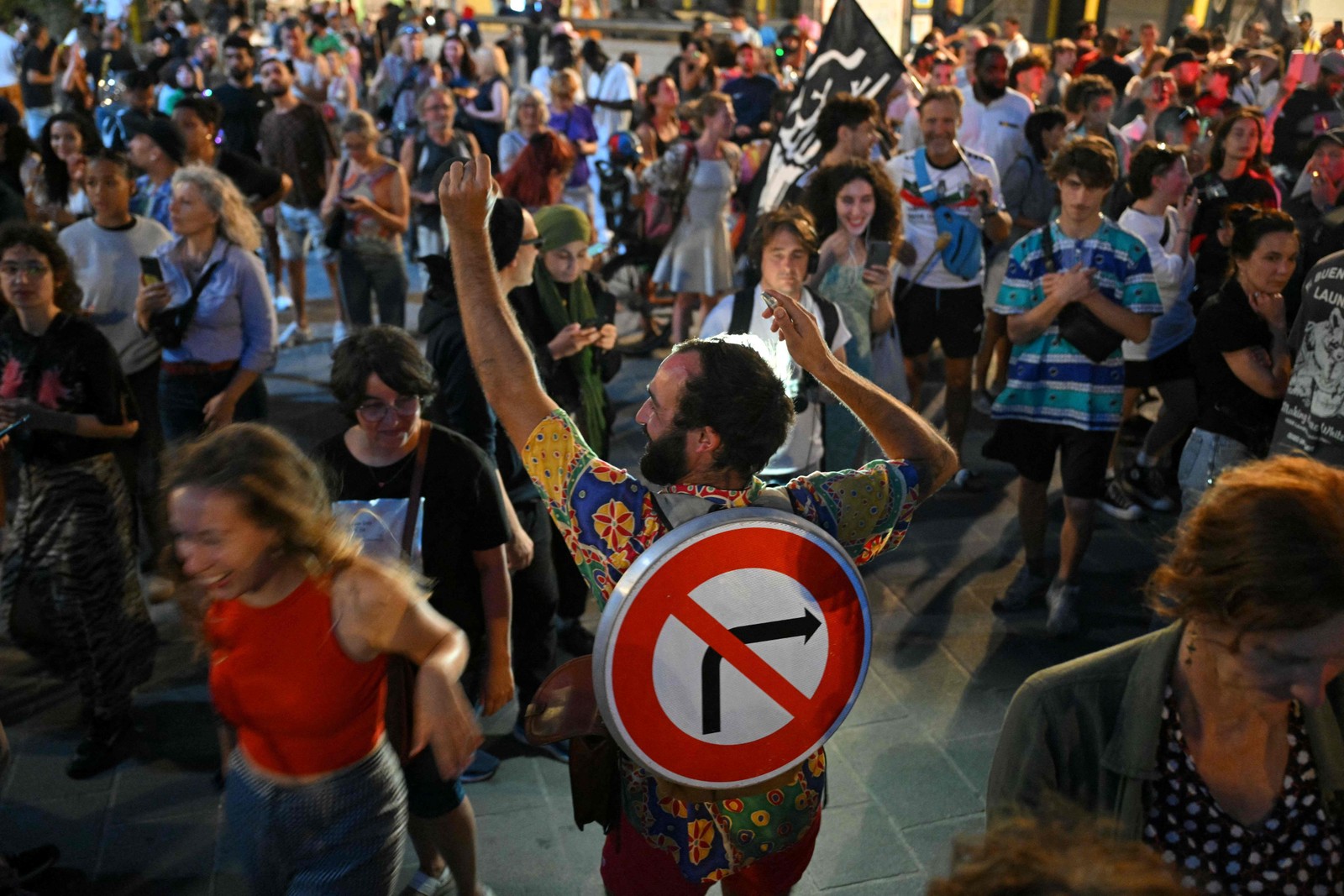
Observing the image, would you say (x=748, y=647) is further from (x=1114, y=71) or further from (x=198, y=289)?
(x=1114, y=71)

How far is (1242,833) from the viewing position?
1738mm

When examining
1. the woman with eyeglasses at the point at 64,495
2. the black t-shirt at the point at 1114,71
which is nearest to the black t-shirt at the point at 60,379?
the woman with eyeglasses at the point at 64,495

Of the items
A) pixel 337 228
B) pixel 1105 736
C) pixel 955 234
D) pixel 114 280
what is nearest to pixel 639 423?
pixel 1105 736

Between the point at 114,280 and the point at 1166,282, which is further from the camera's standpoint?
the point at 1166,282

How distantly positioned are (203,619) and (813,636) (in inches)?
48.5

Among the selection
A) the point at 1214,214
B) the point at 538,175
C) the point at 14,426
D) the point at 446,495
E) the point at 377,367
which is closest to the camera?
the point at 377,367

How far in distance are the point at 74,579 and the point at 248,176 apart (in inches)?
159

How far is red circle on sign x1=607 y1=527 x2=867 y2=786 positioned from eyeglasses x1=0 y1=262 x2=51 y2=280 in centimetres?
292

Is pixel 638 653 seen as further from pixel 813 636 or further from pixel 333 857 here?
pixel 333 857

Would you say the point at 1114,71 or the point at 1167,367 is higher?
the point at 1114,71

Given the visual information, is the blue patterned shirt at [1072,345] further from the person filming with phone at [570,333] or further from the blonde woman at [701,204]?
the blonde woman at [701,204]

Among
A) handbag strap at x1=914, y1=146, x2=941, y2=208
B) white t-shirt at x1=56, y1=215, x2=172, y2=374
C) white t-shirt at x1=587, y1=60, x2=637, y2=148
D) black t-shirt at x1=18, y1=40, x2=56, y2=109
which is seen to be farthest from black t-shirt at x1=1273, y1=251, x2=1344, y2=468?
black t-shirt at x1=18, y1=40, x2=56, y2=109

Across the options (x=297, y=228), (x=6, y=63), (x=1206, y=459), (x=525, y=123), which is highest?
(x=6, y=63)

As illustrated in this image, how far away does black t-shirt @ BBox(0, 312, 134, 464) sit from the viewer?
3773 mm
